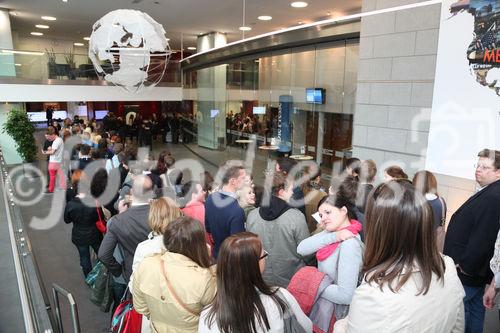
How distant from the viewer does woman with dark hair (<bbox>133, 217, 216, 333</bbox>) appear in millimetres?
1873

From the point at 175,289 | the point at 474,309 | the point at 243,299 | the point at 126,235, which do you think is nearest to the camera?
the point at 243,299

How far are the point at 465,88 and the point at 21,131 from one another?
39.6ft

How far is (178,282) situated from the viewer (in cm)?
188

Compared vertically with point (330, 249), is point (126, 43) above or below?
above

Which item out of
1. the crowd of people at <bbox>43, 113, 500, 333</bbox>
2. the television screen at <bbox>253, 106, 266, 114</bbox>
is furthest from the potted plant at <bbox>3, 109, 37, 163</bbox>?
the crowd of people at <bbox>43, 113, 500, 333</bbox>

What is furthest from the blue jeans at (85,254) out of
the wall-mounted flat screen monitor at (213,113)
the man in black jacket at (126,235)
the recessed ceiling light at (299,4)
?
the wall-mounted flat screen monitor at (213,113)

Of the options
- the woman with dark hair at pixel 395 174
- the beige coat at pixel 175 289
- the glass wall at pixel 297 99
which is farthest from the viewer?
the glass wall at pixel 297 99

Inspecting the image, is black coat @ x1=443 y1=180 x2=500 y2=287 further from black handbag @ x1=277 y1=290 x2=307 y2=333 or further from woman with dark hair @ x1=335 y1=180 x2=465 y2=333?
black handbag @ x1=277 y1=290 x2=307 y2=333

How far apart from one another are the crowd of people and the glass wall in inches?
159

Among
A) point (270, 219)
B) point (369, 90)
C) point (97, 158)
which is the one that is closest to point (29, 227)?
point (97, 158)

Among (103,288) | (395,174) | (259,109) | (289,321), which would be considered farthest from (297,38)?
(289,321)

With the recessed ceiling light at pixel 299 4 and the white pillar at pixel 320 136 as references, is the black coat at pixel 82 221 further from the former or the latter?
the recessed ceiling light at pixel 299 4

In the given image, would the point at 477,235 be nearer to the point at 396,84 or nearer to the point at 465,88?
the point at 465,88

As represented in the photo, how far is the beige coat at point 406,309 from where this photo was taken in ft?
4.27
